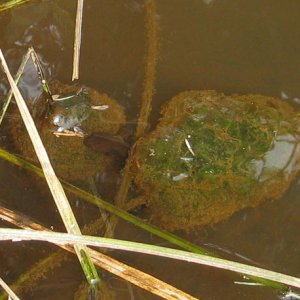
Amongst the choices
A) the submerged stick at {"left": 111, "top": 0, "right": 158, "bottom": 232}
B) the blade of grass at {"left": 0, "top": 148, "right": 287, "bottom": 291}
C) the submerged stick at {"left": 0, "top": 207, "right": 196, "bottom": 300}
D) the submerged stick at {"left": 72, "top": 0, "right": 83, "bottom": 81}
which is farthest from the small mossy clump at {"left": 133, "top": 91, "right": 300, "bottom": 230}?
the submerged stick at {"left": 72, "top": 0, "right": 83, "bottom": 81}

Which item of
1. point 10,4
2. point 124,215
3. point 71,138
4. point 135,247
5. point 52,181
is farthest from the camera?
point 71,138

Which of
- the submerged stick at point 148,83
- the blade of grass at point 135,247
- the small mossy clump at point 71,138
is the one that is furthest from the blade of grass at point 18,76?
the blade of grass at point 135,247

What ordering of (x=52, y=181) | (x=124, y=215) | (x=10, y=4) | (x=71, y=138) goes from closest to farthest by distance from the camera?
1. (x=52, y=181)
2. (x=124, y=215)
3. (x=10, y=4)
4. (x=71, y=138)

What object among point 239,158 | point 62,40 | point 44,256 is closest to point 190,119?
point 239,158

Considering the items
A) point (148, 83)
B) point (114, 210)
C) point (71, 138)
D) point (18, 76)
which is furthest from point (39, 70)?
point (114, 210)

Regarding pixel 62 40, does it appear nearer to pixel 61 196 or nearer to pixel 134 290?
pixel 61 196

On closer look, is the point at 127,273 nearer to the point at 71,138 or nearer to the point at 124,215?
the point at 124,215

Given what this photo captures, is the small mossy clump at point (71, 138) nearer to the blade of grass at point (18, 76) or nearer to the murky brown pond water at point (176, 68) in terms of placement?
the murky brown pond water at point (176, 68)
